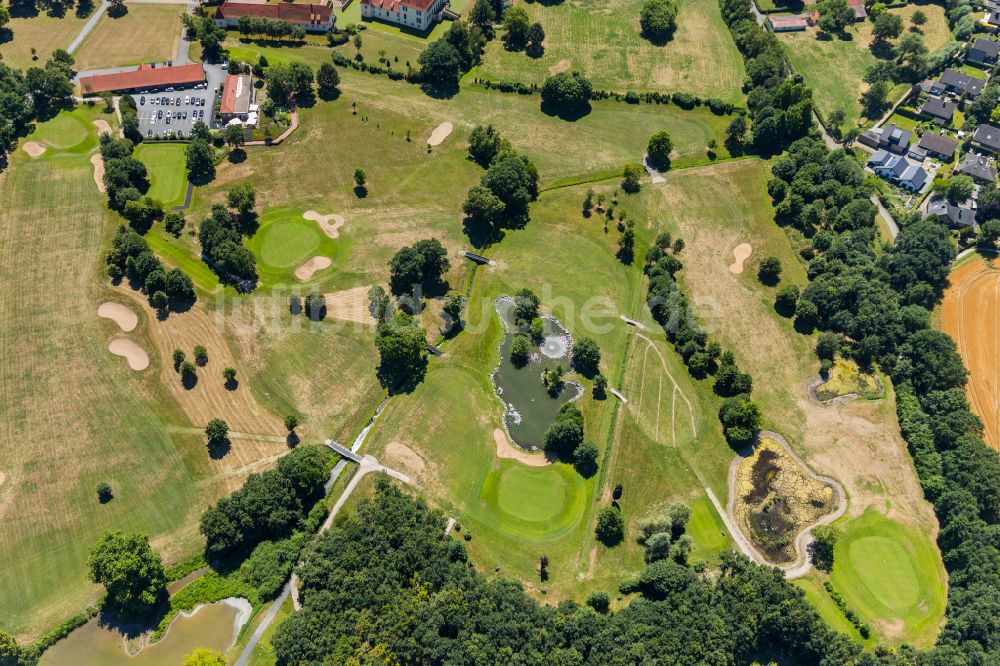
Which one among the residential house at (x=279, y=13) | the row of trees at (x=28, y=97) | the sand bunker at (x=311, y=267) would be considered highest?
the residential house at (x=279, y=13)

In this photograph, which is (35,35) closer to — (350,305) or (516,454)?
(350,305)

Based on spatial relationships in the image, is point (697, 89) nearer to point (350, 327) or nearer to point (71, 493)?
point (350, 327)

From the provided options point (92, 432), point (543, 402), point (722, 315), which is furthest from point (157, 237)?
point (722, 315)

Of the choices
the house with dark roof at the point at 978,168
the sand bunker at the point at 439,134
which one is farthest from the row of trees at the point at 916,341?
the sand bunker at the point at 439,134

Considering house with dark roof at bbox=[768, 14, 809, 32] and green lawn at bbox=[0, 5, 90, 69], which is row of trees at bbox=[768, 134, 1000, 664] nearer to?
house with dark roof at bbox=[768, 14, 809, 32]

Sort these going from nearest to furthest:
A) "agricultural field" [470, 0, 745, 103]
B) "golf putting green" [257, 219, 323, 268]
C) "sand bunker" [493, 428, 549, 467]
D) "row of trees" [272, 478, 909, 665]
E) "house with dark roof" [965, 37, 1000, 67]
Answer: "row of trees" [272, 478, 909, 665] → "sand bunker" [493, 428, 549, 467] → "golf putting green" [257, 219, 323, 268] → "agricultural field" [470, 0, 745, 103] → "house with dark roof" [965, 37, 1000, 67]

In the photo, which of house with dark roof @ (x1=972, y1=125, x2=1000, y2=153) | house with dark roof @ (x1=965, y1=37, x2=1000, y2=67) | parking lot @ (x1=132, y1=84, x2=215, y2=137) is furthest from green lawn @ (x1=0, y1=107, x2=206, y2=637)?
house with dark roof @ (x1=965, y1=37, x2=1000, y2=67)

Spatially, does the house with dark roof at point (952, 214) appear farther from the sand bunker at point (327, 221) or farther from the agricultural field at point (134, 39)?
the agricultural field at point (134, 39)

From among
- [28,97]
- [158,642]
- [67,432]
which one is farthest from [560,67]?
[158,642]
